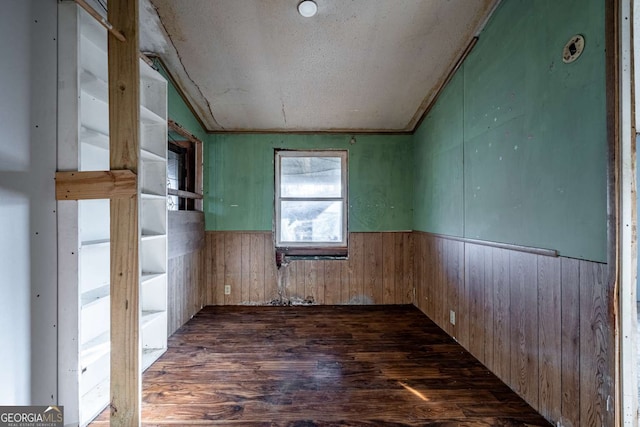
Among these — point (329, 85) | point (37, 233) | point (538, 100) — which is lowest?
point (37, 233)

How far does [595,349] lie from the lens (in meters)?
1.35

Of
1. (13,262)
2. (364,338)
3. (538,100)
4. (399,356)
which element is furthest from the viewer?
(364,338)

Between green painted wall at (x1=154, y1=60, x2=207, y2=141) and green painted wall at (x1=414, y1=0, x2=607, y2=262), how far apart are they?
256 centimetres

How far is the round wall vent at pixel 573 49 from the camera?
1.42m

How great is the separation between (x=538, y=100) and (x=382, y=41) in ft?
4.02

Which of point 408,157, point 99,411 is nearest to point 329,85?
point 408,157

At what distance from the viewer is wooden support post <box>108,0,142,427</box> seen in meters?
1.20

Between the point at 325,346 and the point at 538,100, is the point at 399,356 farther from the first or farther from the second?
the point at 538,100

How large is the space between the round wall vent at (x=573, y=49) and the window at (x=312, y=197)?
2.46m

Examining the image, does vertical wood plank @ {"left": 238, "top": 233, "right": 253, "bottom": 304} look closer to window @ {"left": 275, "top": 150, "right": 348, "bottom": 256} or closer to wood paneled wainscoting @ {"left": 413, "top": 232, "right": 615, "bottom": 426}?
window @ {"left": 275, "top": 150, "right": 348, "bottom": 256}

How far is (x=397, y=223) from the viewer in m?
3.78

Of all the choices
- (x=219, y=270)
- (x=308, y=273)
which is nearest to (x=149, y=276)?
(x=219, y=270)

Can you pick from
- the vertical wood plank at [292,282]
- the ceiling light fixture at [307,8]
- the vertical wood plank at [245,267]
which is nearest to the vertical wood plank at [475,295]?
the vertical wood plank at [292,282]

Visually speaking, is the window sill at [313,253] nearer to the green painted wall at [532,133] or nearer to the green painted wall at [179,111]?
the green painted wall at [532,133]
